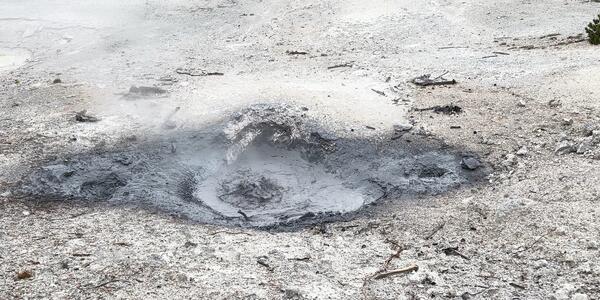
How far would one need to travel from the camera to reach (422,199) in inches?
215

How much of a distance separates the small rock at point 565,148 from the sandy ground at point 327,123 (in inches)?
0.5

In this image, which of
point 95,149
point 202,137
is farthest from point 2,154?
point 202,137

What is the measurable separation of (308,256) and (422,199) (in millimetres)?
1524

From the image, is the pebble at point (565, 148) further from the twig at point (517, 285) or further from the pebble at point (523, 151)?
the twig at point (517, 285)

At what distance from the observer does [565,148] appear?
5.78m

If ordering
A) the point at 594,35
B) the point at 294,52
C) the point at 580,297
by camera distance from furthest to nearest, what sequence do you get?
the point at 294,52, the point at 594,35, the point at 580,297

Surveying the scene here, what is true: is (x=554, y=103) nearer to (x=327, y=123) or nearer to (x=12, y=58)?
(x=327, y=123)

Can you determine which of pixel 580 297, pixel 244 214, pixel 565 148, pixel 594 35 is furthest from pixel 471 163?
pixel 594 35

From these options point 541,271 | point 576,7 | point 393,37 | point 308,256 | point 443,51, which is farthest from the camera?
point 576,7

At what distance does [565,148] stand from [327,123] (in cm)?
275

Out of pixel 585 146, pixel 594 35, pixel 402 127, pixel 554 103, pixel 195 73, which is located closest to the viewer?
pixel 585 146

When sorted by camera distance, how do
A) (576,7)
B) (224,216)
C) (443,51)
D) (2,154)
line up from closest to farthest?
1. (224,216)
2. (2,154)
3. (443,51)
4. (576,7)

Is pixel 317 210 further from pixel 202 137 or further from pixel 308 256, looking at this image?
pixel 202 137

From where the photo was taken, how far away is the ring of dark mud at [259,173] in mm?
5578
